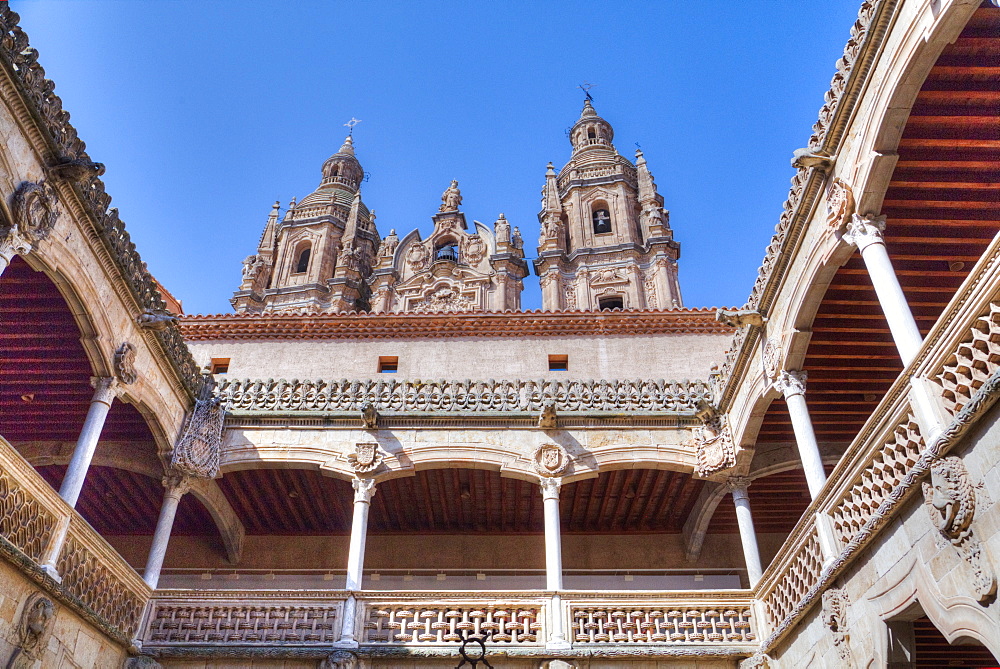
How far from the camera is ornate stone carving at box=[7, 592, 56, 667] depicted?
24.0 ft

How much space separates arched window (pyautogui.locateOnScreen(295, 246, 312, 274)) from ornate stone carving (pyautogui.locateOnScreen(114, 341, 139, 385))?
23.6m

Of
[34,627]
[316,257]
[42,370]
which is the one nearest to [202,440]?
[42,370]

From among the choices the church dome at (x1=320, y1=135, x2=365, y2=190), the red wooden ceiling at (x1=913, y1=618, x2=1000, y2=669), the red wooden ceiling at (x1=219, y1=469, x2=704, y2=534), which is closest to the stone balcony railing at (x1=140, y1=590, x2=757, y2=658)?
the red wooden ceiling at (x1=913, y1=618, x2=1000, y2=669)

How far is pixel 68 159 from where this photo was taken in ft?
25.9

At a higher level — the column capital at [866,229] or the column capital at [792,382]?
the column capital at [866,229]

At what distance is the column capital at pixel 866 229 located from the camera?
23.7ft

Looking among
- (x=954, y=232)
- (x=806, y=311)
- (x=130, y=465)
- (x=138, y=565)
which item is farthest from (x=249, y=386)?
(x=954, y=232)

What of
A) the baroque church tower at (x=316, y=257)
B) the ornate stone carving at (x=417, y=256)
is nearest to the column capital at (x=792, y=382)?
the ornate stone carving at (x=417, y=256)

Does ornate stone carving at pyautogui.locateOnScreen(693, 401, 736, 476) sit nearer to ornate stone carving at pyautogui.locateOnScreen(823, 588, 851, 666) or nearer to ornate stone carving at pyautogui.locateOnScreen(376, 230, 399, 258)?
ornate stone carving at pyautogui.locateOnScreen(823, 588, 851, 666)

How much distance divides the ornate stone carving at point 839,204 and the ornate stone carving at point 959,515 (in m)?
2.92

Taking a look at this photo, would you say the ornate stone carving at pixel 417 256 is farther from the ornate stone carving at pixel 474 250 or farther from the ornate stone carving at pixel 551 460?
the ornate stone carving at pixel 551 460

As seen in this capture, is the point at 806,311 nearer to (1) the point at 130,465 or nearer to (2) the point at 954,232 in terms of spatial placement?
(2) the point at 954,232

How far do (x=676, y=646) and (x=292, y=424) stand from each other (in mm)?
6602

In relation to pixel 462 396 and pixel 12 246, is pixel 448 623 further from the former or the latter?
pixel 12 246
